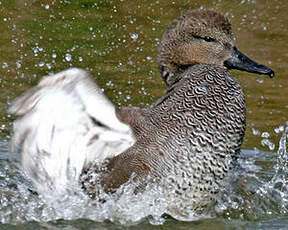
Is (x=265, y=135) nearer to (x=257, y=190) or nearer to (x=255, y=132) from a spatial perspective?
(x=255, y=132)

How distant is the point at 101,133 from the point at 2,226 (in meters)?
0.85

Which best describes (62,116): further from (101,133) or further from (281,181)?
(281,181)

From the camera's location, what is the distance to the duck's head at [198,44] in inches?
176

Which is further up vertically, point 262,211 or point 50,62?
point 50,62

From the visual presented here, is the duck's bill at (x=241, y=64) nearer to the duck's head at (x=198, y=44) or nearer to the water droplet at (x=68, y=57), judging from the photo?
the duck's head at (x=198, y=44)

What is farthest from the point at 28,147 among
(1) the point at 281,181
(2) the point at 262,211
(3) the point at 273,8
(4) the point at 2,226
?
(3) the point at 273,8

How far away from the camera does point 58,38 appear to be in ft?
23.7

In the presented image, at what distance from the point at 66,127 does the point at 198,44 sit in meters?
1.13

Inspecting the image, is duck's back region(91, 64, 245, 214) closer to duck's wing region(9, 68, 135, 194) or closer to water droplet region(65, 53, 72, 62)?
duck's wing region(9, 68, 135, 194)

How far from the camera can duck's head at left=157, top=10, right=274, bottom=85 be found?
4.48m

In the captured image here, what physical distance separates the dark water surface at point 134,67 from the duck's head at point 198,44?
0.66m

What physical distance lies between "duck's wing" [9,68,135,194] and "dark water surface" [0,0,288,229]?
1.38 feet

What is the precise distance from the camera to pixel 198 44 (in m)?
4.51

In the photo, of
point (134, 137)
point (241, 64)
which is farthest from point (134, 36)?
point (134, 137)
